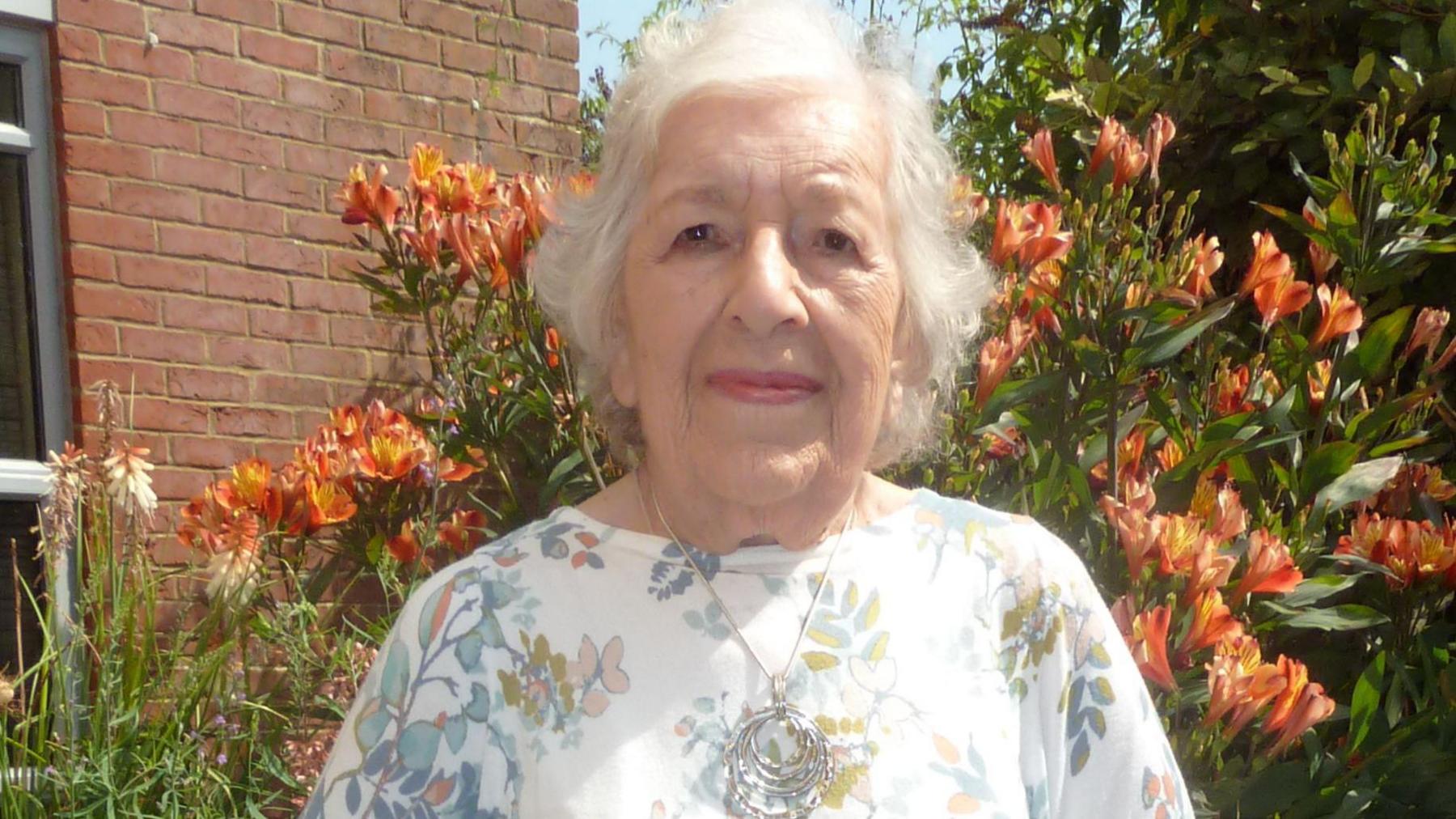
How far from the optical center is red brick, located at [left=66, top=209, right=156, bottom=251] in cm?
346

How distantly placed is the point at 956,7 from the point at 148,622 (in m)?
5.29

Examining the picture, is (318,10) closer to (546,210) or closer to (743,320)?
(546,210)

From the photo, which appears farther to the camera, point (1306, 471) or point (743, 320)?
point (1306, 471)

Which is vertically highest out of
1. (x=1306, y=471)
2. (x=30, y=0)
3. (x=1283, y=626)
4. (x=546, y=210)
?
(x=30, y=0)

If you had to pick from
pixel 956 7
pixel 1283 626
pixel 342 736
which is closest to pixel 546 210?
pixel 342 736

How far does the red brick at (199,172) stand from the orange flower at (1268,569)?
2.85m

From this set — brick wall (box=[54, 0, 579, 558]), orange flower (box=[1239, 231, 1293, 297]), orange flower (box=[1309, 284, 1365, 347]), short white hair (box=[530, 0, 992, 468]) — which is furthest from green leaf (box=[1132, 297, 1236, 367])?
brick wall (box=[54, 0, 579, 558])

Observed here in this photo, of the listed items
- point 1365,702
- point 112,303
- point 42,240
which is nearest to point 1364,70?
point 1365,702

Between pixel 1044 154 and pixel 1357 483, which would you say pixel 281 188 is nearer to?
pixel 1044 154

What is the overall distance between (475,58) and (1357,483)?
2888 millimetres

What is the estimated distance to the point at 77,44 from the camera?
11.4 feet

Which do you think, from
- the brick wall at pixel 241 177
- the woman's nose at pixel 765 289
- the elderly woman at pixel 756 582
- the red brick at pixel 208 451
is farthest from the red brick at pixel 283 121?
the woman's nose at pixel 765 289

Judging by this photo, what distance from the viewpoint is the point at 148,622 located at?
2.62m

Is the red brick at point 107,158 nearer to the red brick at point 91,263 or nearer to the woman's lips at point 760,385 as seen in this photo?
the red brick at point 91,263
